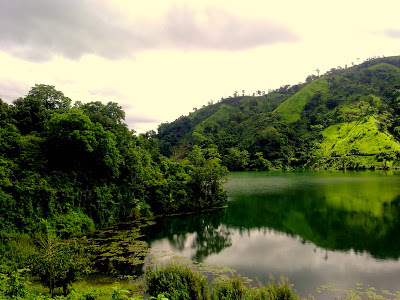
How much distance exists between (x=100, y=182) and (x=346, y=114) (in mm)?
142228

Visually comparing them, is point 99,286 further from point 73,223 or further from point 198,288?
point 73,223

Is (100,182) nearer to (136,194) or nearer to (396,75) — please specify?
(136,194)

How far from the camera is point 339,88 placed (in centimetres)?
18650

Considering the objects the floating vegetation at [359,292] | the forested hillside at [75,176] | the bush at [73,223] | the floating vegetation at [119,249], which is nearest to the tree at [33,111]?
the forested hillside at [75,176]

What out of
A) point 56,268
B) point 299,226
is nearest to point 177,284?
point 56,268

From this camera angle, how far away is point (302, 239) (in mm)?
27375

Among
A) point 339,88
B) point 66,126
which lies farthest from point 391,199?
point 339,88

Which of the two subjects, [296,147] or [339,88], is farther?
[339,88]

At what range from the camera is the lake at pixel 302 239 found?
754 inches

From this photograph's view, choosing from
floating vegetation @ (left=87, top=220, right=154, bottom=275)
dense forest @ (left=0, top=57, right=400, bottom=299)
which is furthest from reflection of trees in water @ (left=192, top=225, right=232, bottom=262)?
dense forest @ (left=0, top=57, right=400, bottom=299)

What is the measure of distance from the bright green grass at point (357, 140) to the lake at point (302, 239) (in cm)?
6942

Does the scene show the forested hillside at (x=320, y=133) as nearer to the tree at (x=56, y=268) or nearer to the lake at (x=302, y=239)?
the lake at (x=302, y=239)

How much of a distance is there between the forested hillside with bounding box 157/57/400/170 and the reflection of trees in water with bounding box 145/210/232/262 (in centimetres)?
6906

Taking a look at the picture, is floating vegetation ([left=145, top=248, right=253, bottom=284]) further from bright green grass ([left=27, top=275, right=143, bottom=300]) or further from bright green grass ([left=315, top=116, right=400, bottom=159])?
bright green grass ([left=315, top=116, right=400, bottom=159])
